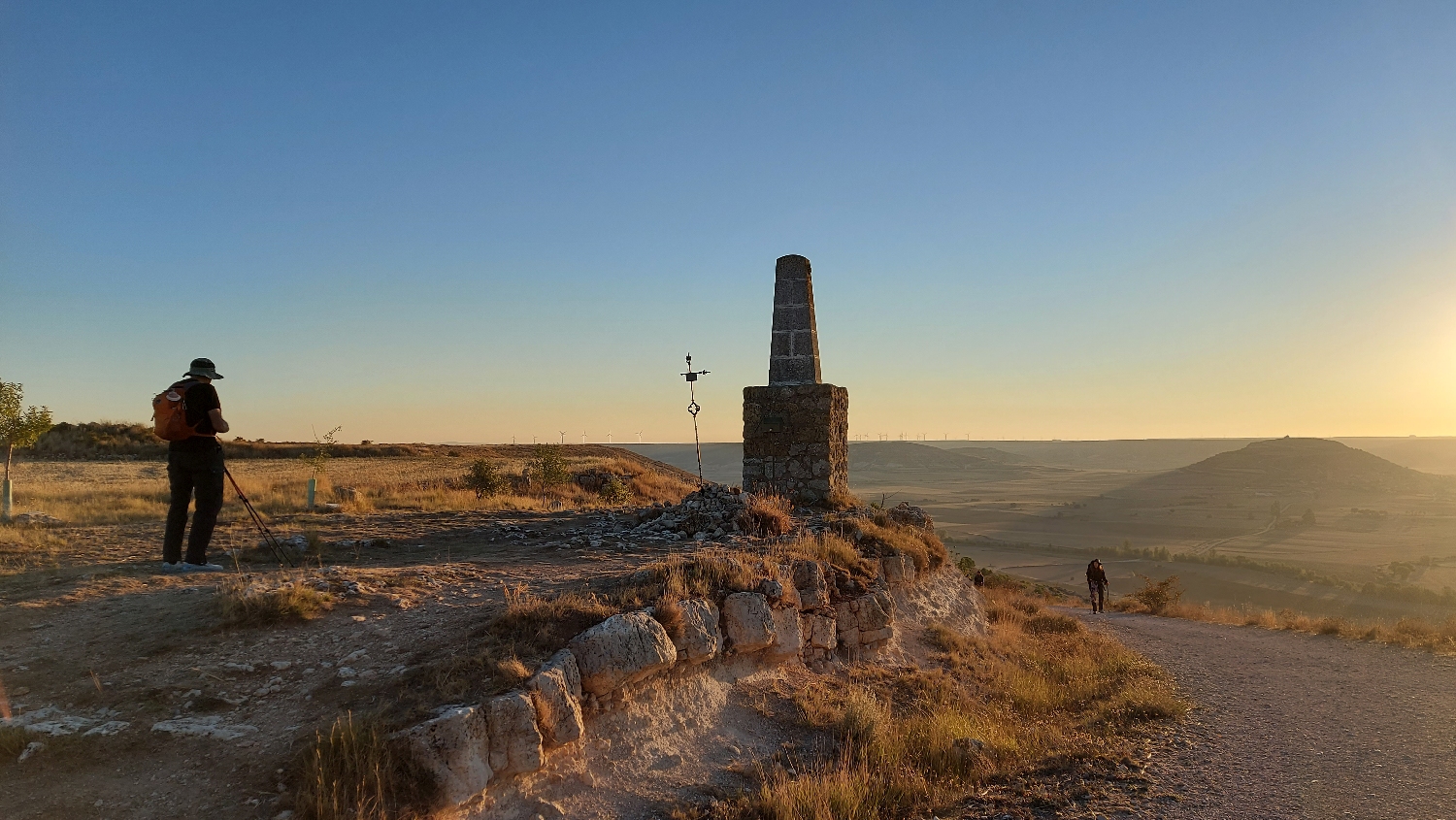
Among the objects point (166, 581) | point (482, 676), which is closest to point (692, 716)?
point (482, 676)

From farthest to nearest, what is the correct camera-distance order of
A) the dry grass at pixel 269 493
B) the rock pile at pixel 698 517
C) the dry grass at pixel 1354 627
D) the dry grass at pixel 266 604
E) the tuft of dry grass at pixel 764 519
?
the dry grass at pixel 269 493 → the dry grass at pixel 1354 627 → the rock pile at pixel 698 517 → the tuft of dry grass at pixel 764 519 → the dry grass at pixel 266 604

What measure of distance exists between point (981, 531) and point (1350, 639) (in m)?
47.8

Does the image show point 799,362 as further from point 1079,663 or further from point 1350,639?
point 1350,639

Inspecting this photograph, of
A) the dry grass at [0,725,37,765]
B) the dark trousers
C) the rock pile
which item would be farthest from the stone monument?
the dry grass at [0,725,37,765]

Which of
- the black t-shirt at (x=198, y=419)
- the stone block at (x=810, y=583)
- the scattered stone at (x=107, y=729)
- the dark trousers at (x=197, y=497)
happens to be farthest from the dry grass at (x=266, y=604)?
the stone block at (x=810, y=583)

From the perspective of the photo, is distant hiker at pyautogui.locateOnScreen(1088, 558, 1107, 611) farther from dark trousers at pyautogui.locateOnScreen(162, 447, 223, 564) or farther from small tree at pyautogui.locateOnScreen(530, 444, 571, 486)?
dark trousers at pyautogui.locateOnScreen(162, 447, 223, 564)

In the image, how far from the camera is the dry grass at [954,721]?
6.20 m

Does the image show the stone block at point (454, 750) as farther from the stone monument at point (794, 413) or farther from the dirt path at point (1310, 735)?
the stone monument at point (794, 413)

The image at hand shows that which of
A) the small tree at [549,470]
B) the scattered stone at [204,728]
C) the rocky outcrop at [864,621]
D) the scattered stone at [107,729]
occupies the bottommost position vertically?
the rocky outcrop at [864,621]

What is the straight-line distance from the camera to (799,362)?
1350 centimetres

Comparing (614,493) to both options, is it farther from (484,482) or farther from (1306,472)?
(1306,472)

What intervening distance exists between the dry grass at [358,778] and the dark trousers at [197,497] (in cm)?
491

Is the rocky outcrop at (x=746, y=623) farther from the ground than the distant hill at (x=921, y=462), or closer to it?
farther from the ground

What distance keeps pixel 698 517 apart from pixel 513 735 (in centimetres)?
698
